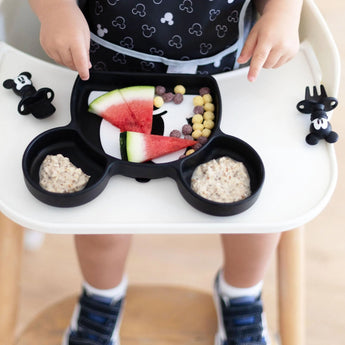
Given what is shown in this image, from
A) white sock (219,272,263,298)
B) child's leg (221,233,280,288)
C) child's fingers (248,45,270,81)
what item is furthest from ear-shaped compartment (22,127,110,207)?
white sock (219,272,263,298)

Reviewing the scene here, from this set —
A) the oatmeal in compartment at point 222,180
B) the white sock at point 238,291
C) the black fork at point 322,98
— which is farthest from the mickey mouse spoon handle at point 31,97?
the white sock at point 238,291

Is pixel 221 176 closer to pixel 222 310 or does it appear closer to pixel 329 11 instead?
pixel 222 310

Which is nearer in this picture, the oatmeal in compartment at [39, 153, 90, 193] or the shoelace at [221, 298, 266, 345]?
the oatmeal in compartment at [39, 153, 90, 193]

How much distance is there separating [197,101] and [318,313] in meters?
0.72

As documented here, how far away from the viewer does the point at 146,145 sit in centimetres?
75

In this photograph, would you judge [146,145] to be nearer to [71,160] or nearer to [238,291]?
[71,160]

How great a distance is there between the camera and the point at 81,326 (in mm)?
1032

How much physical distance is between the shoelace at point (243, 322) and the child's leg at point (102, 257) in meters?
0.21

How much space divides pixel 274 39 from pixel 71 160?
12.6 inches

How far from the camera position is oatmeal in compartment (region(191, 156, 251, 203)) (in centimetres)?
70

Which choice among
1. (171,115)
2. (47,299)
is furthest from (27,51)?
(47,299)

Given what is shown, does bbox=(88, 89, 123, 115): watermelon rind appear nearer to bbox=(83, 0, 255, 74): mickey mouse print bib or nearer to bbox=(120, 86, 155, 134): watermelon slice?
bbox=(120, 86, 155, 134): watermelon slice

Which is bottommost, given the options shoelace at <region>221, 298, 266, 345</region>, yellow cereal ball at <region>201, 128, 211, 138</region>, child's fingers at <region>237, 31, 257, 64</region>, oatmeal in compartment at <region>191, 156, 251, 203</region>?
shoelace at <region>221, 298, 266, 345</region>

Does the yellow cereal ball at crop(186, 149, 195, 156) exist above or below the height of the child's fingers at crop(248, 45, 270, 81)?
below
